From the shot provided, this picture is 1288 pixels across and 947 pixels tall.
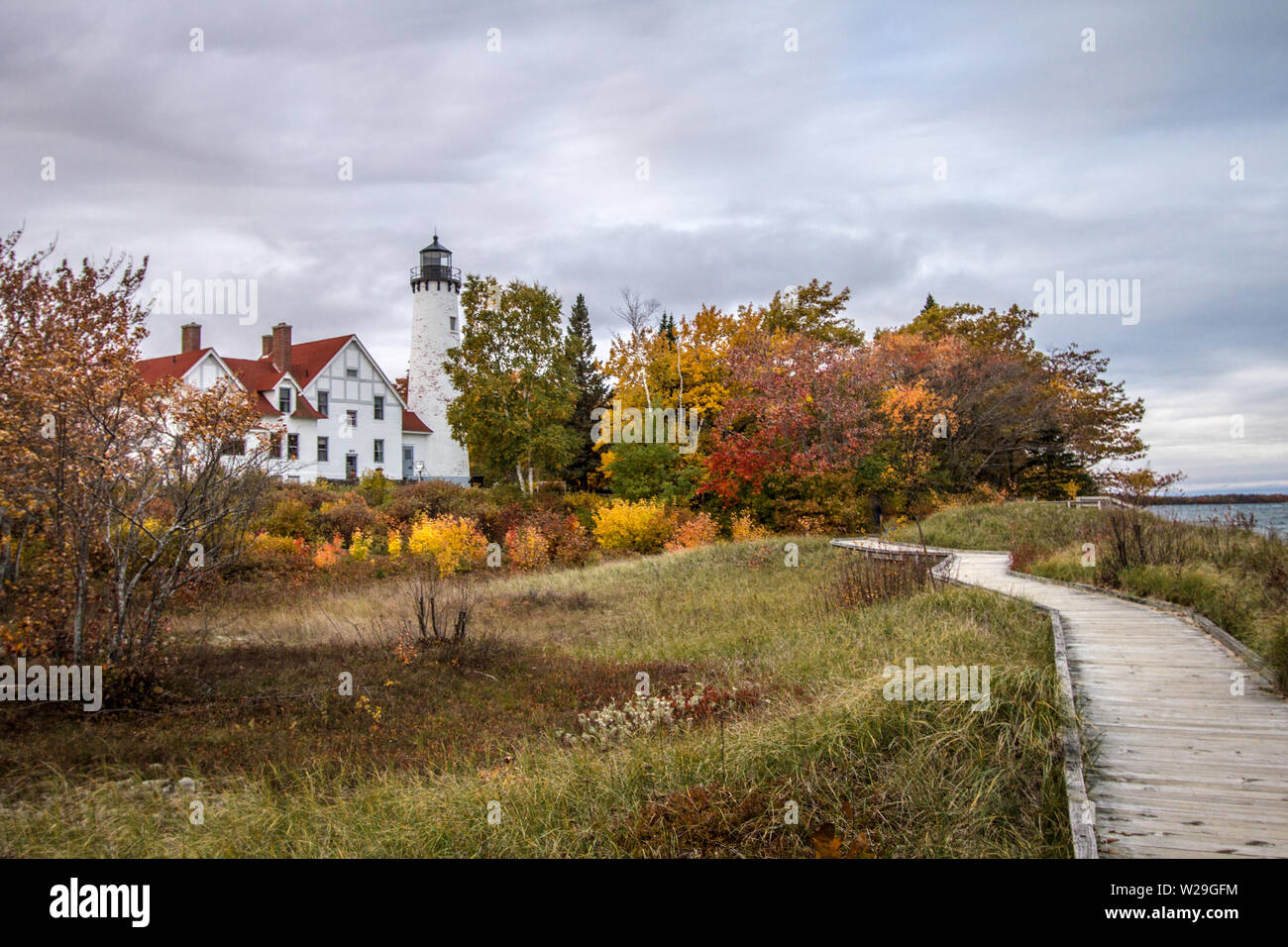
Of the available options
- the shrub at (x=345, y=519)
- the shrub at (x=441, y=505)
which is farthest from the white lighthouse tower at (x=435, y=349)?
the shrub at (x=345, y=519)

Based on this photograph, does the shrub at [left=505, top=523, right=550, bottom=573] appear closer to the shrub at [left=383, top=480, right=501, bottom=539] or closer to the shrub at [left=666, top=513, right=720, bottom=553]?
the shrub at [left=383, top=480, right=501, bottom=539]

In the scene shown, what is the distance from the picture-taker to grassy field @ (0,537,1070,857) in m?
5.15

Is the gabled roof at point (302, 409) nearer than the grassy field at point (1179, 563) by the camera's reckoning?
No

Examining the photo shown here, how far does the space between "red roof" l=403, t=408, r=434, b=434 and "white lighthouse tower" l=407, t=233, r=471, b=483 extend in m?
0.34

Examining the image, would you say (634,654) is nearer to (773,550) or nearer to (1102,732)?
(1102,732)

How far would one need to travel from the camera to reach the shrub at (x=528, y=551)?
2258 centimetres

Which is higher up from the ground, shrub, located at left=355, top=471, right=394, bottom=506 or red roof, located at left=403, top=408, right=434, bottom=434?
red roof, located at left=403, top=408, right=434, bottom=434

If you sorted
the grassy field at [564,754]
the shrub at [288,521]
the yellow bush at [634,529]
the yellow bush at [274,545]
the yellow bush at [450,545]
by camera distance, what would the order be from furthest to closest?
the yellow bush at [634,529] → the shrub at [288,521] → the yellow bush at [450,545] → the yellow bush at [274,545] → the grassy field at [564,754]

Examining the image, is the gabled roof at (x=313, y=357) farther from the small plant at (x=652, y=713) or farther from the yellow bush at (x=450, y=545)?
the small plant at (x=652, y=713)

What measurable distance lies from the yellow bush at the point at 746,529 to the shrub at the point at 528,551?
18.1 feet

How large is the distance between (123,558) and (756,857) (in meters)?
7.44

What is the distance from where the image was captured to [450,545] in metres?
22.3

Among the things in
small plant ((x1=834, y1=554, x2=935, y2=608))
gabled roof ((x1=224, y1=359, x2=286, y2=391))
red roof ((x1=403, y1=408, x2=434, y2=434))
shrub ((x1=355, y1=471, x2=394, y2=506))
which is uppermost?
gabled roof ((x1=224, y1=359, x2=286, y2=391))

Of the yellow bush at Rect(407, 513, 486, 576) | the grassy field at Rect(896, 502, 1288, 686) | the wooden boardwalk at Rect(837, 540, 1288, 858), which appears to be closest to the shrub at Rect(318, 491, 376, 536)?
the yellow bush at Rect(407, 513, 486, 576)
